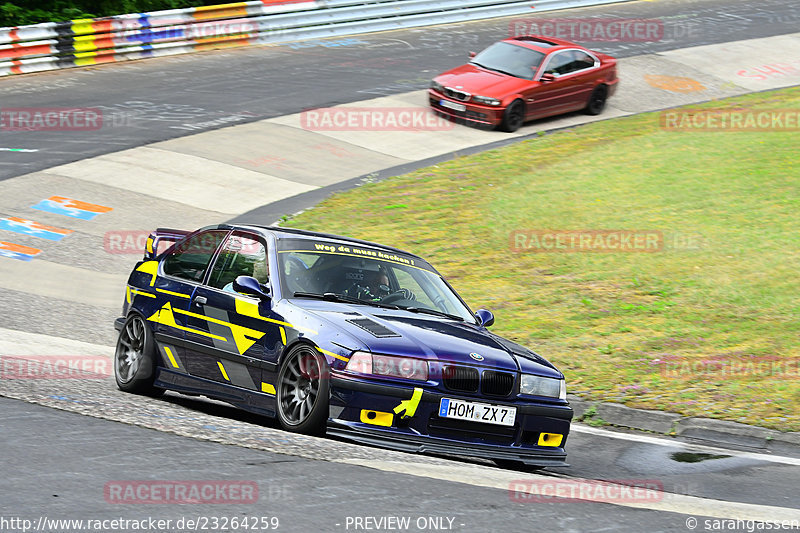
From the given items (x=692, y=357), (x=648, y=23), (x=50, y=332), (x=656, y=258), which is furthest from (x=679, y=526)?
(x=648, y=23)

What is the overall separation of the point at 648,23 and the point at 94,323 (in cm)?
2543

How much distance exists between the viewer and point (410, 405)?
6918 millimetres

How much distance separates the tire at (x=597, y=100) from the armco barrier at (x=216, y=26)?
8.99 metres

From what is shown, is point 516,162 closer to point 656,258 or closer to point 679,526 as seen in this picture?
point 656,258

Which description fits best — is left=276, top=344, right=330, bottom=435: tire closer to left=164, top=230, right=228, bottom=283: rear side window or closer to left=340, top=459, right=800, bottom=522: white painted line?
left=340, top=459, right=800, bottom=522: white painted line

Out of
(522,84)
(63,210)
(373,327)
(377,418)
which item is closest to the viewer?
(377,418)

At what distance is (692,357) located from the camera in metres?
10.4

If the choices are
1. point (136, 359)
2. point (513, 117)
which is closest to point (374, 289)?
point (136, 359)

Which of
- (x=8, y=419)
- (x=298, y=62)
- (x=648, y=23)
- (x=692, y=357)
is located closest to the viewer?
(x=8, y=419)

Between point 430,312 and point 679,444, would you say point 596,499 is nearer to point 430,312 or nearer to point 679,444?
point 430,312

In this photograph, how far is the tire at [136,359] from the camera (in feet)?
28.1

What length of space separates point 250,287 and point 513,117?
50.5 feet

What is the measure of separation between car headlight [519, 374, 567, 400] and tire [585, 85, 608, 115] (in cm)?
1733

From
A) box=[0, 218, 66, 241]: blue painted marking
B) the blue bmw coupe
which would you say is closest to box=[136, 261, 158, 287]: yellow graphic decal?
the blue bmw coupe
